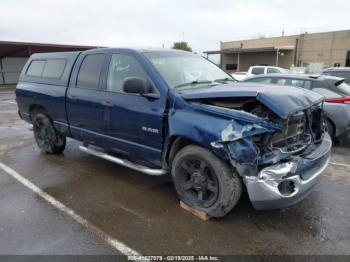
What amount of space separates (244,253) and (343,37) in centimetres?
3679

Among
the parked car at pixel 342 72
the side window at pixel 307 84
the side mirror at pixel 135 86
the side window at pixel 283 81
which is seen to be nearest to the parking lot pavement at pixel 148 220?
the side mirror at pixel 135 86

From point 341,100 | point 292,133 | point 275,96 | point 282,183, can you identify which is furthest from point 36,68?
point 341,100

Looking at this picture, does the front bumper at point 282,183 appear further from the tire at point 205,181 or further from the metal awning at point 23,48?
the metal awning at point 23,48

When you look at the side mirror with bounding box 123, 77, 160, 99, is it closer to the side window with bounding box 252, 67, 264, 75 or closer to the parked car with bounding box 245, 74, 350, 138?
the parked car with bounding box 245, 74, 350, 138

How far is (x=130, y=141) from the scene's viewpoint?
4133 millimetres

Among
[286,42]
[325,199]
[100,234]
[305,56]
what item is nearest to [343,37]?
[305,56]

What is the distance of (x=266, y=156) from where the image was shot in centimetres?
303

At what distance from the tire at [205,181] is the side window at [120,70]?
132cm

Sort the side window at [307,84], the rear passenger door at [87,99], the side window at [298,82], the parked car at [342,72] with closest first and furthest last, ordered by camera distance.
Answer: the rear passenger door at [87,99]
the side window at [307,84]
the side window at [298,82]
the parked car at [342,72]

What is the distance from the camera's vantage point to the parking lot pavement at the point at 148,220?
3.04m

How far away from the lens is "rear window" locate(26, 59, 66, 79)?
209 inches

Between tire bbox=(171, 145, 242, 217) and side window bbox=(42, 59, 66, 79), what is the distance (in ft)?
9.66

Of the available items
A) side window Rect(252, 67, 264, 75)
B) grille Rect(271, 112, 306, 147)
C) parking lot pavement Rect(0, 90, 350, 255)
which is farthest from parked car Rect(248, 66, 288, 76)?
grille Rect(271, 112, 306, 147)

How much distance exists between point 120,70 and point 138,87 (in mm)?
806
